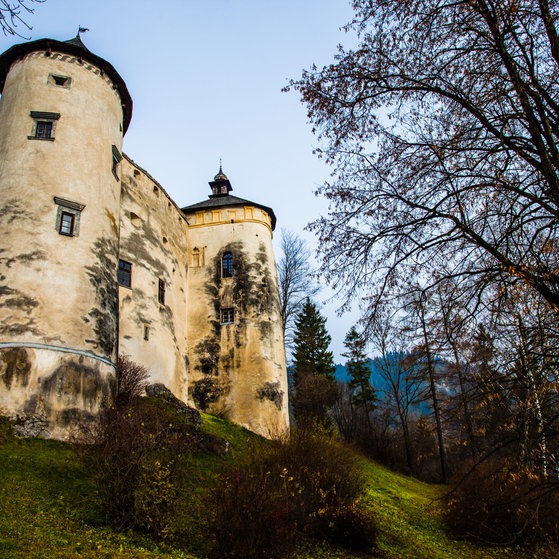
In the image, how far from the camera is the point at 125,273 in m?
20.3

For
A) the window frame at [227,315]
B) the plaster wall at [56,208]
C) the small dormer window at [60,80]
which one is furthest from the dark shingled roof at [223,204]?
the small dormer window at [60,80]

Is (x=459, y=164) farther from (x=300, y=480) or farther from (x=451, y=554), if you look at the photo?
(x=451, y=554)

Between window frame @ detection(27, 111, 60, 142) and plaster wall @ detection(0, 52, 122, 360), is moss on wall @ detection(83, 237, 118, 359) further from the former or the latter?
window frame @ detection(27, 111, 60, 142)

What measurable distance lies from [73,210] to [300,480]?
11008 mm

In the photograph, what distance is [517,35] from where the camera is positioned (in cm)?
735

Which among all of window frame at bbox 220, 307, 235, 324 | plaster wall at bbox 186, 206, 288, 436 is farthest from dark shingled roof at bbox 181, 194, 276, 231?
window frame at bbox 220, 307, 235, 324

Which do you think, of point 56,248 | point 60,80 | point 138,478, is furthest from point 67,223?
point 138,478

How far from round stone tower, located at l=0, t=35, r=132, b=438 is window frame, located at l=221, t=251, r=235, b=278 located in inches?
370

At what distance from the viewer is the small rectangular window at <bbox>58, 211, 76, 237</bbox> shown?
616 inches

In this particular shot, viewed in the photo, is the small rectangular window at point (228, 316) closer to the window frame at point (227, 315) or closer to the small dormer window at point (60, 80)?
the window frame at point (227, 315)

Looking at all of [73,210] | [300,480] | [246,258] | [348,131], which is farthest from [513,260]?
[246,258]

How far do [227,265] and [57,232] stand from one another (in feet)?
42.7

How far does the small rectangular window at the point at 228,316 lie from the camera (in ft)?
86.4

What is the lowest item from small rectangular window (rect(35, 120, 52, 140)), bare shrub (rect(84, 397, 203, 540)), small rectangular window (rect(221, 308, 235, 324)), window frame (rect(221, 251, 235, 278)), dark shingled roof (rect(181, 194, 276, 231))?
bare shrub (rect(84, 397, 203, 540))
